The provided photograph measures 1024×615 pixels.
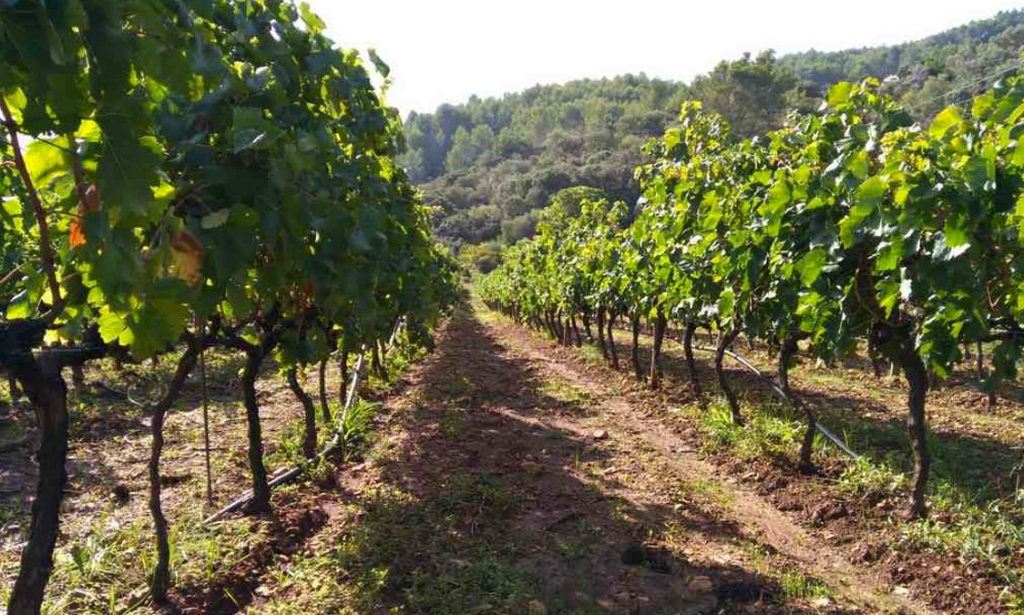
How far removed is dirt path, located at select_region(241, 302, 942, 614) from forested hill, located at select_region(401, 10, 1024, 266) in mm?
18259

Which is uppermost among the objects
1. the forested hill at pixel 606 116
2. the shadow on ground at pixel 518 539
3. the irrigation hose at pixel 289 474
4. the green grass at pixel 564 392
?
the forested hill at pixel 606 116

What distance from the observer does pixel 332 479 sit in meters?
6.80

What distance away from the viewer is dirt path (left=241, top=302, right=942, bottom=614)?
4.40 meters

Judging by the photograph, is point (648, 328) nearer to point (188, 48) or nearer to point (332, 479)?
point (332, 479)

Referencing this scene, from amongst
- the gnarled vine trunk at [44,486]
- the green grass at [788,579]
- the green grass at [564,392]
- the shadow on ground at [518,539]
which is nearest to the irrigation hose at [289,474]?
the shadow on ground at [518,539]

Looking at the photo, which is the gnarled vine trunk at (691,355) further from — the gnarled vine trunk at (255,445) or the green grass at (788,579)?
the gnarled vine trunk at (255,445)

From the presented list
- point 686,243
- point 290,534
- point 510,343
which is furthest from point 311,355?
point 510,343

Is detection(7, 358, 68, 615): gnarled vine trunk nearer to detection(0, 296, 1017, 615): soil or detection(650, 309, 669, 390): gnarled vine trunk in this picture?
detection(0, 296, 1017, 615): soil

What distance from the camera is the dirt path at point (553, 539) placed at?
440 centimetres

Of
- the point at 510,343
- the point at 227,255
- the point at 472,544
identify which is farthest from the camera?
the point at 510,343

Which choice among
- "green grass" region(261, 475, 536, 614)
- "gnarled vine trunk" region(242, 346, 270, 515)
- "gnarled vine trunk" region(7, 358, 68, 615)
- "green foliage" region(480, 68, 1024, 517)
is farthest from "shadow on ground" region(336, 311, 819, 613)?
"green foliage" region(480, 68, 1024, 517)

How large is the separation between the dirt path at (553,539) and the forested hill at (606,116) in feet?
59.9

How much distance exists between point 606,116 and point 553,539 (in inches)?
5111

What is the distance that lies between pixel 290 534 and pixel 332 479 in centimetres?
139
